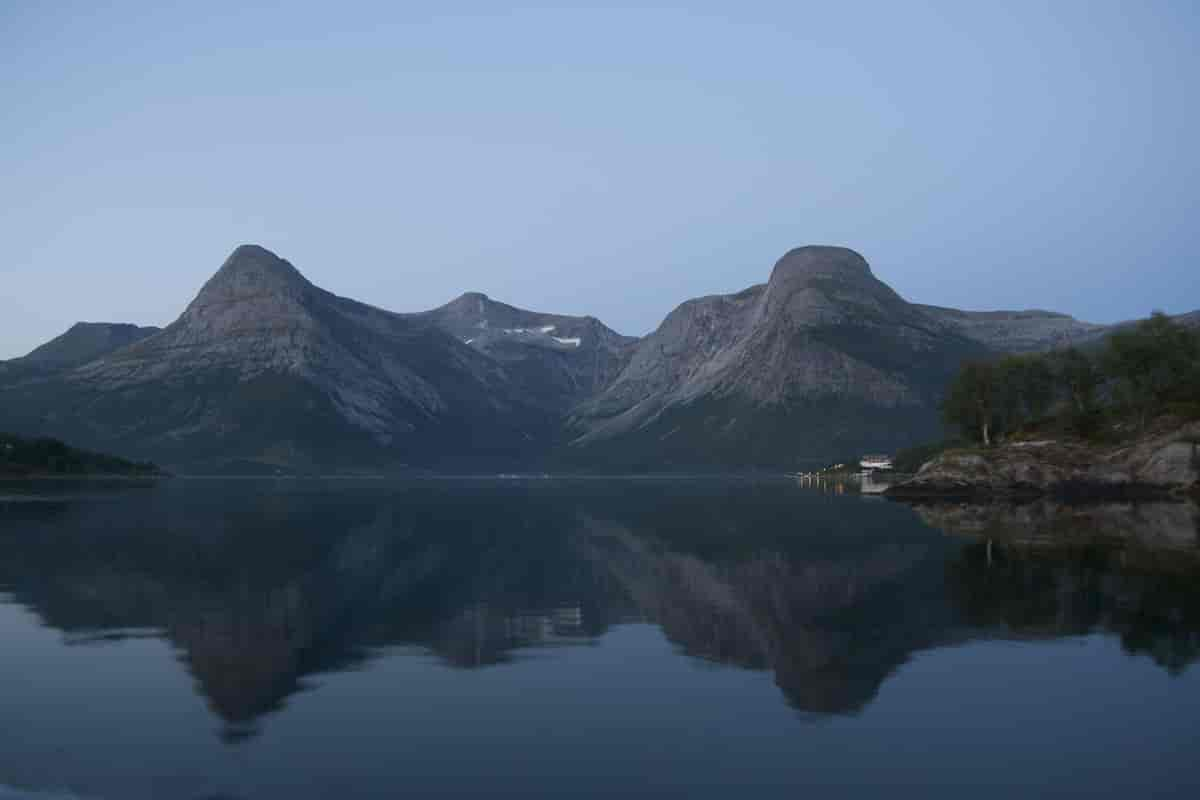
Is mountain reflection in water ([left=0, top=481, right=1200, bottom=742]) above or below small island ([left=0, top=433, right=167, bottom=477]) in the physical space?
below

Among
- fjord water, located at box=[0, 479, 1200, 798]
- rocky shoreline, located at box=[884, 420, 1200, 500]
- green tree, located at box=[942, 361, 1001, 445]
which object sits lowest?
fjord water, located at box=[0, 479, 1200, 798]

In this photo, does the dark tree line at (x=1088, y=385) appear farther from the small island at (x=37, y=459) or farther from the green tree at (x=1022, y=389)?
the small island at (x=37, y=459)

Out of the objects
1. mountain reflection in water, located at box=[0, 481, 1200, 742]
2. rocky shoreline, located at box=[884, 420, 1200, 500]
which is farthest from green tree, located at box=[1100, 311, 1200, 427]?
mountain reflection in water, located at box=[0, 481, 1200, 742]

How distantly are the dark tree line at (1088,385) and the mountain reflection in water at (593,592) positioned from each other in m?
52.1

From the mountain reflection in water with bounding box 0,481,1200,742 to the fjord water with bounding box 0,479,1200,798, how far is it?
7.5 inches

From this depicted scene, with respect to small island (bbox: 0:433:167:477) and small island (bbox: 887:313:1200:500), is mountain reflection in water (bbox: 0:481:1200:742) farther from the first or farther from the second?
small island (bbox: 0:433:167:477)

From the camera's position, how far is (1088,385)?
124 m

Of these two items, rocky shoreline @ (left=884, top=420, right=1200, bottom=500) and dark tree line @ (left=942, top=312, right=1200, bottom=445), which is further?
dark tree line @ (left=942, top=312, right=1200, bottom=445)

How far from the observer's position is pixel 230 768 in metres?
17.9

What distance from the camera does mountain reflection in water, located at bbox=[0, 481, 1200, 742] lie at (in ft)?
91.5

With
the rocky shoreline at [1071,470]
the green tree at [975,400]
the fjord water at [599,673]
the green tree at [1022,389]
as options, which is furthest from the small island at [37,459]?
the green tree at [1022,389]

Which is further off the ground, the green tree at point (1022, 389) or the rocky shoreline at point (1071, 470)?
the green tree at point (1022, 389)

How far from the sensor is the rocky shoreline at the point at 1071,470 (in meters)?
104

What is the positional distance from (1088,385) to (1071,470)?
18.5m
